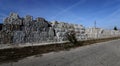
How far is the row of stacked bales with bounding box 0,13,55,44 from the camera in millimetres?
14545

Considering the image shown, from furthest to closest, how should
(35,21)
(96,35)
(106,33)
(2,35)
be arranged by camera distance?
1. (106,33)
2. (96,35)
3. (35,21)
4. (2,35)

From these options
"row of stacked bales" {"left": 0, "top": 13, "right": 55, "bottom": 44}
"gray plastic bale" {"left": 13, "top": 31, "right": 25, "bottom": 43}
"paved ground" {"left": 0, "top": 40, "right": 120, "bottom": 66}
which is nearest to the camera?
"paved ground" {"left": 0, "top": 40, "right": 120, "bottom": 66}

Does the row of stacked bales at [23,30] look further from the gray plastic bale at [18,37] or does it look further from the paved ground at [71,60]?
the paved ground at [71,60]

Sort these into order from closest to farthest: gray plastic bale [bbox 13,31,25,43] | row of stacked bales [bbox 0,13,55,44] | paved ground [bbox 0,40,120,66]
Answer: paved ground [bbox 0,40,120,66] < row of stacked bales [bbox 0,13,55,44] < gray plastic bale [bbox 13,31,25,43]

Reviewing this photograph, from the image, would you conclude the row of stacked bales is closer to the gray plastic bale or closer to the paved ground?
the gray plastic bale

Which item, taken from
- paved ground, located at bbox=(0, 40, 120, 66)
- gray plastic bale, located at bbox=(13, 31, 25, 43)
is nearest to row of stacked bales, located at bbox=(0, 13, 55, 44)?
gray plastic bale, located at bbox=(13, 31, 25, 43)

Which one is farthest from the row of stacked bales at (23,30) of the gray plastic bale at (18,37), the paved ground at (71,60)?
the paved ground at (71,60)

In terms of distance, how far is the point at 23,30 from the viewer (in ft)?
52.0

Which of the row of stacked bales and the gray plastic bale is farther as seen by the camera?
the gray plastic bale

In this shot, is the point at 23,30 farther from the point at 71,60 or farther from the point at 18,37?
the point at 71,60

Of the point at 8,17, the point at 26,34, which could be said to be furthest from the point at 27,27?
the point at 8,17

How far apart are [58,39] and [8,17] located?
8530mm

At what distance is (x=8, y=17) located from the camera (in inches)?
590

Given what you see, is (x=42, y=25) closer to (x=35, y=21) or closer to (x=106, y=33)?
(x=35, y=21)
